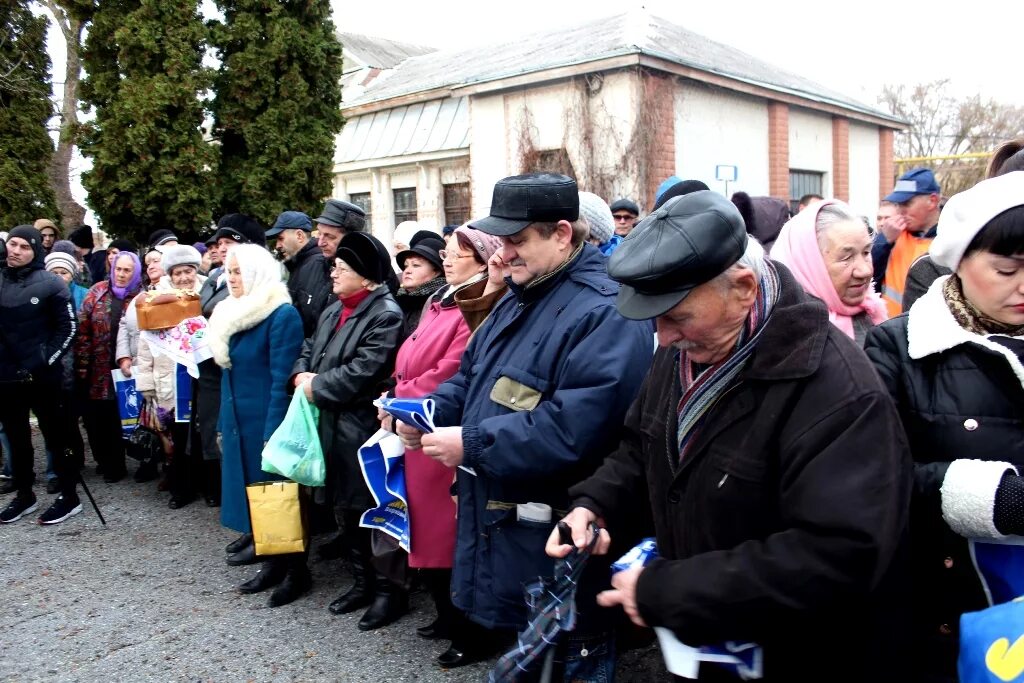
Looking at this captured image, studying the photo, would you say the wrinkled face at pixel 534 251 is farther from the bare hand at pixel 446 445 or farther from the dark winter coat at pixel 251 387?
the dark winter coat at pixel 251 387

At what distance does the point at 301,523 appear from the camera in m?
4.39

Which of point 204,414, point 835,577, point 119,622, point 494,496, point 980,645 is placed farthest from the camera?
point 204,414

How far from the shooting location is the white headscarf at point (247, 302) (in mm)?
4723

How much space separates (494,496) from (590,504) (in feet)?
2.64

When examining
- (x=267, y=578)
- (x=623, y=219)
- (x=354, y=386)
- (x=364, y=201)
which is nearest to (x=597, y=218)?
(x=354, y=386)

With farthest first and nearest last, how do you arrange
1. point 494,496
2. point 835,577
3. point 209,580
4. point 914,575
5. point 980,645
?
point 209,580 < point 494,496 < point 914,575 < point 980,645 < point 835,577

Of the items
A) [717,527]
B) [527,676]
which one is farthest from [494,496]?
[717,527]

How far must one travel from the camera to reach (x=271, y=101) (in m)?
10.4

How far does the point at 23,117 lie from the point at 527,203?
12975 mm

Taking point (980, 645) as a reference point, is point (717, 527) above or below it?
above

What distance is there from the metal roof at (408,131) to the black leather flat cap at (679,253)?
14197 mm

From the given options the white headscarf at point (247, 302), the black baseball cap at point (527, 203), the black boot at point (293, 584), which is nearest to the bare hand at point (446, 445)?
the black baseball cap at point (527, 203)

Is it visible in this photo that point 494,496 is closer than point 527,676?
No

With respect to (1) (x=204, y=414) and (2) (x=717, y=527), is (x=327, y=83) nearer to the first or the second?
(1) (x=204, y=414)
